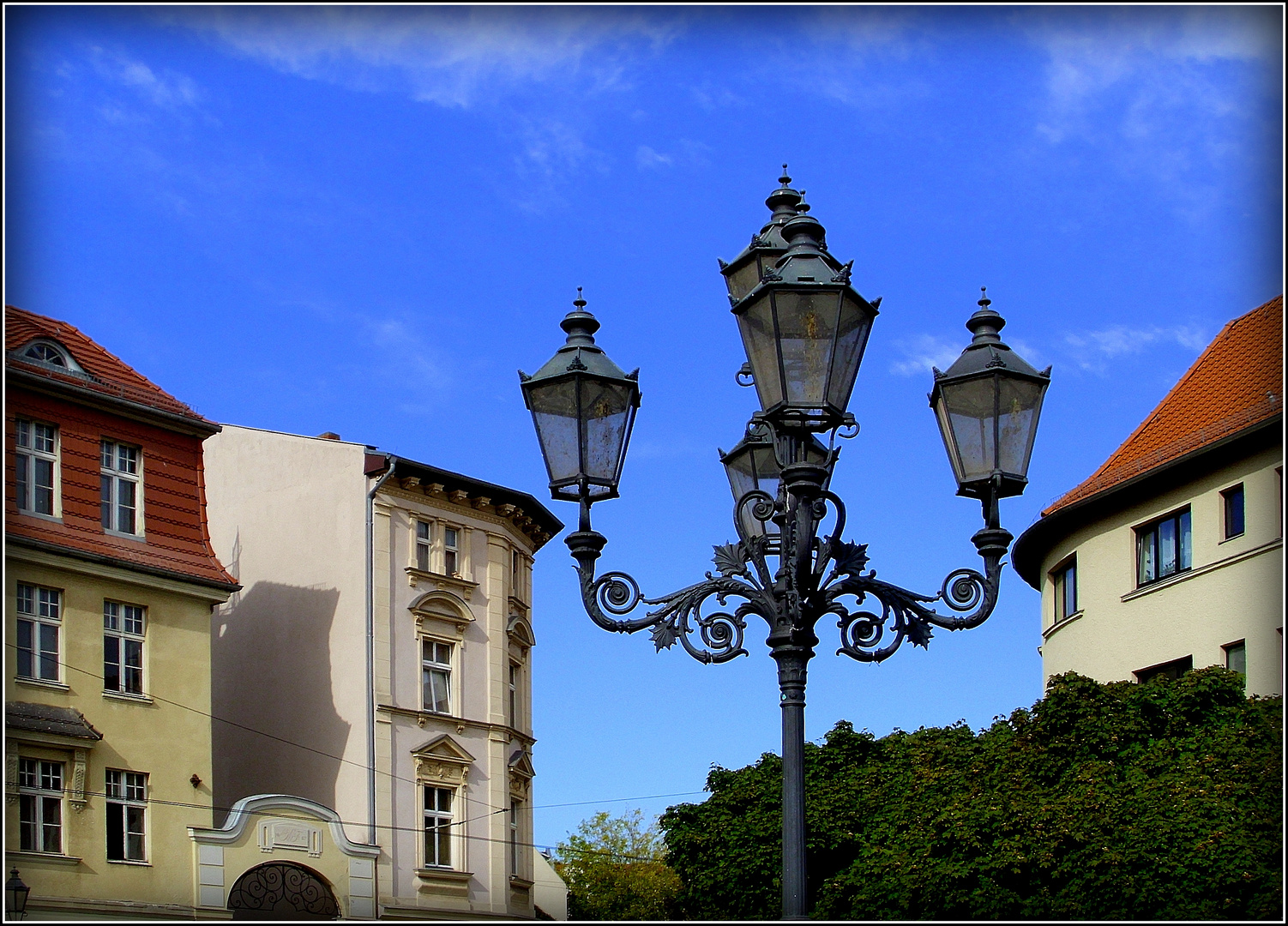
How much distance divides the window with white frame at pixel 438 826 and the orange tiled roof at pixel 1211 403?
602 inches

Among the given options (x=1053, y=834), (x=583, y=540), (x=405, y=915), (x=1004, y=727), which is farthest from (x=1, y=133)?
(x=405, y=915)

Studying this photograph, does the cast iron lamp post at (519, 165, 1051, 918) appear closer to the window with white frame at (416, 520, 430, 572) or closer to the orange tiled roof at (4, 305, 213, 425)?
the orange tiled roof at (4, 305, 213, 425)

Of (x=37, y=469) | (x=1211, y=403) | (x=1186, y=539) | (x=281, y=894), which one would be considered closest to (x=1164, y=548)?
(x=1186, y=539)

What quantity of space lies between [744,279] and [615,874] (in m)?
46.8

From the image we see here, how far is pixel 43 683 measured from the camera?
30.7 m

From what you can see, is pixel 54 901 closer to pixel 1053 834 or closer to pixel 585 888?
pixel 1053 834

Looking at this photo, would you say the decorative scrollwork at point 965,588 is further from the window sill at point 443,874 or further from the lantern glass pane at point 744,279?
the window sill at point 443,874

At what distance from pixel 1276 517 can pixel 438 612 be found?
61.4 ft

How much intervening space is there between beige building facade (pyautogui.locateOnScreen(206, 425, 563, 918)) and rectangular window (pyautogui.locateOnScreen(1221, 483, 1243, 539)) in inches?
675

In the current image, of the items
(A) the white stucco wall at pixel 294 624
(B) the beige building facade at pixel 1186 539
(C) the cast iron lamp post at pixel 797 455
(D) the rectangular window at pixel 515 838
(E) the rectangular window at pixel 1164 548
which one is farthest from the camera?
(D) the rectangular window at pixel 515 838

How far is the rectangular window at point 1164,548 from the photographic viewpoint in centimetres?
3472

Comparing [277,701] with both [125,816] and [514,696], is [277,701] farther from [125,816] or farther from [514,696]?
[125,816]

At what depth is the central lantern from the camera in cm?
960

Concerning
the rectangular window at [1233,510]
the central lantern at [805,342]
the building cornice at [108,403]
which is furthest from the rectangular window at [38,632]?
the central lantern at [805,342]
